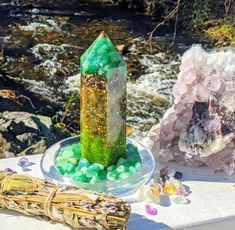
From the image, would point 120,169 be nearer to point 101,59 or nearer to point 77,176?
point 77,176

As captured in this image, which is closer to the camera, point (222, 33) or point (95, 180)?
point (95, 180)

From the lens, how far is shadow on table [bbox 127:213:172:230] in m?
1.12

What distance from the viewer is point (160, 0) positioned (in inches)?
246

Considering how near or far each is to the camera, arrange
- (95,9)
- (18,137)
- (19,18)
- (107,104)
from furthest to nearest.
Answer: (95,9) → (19,18) → (18,137) → (107,104)

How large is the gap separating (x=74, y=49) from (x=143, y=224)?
Answer: 422cm

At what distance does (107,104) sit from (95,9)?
537 centimetres

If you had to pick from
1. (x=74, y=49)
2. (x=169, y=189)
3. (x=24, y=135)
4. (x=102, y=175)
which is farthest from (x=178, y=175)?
(x=74, y=49)

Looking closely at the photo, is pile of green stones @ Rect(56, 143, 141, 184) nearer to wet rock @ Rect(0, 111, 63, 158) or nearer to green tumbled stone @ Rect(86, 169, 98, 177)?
green tumbled stone @ Rect(86, 169, 98, 177)

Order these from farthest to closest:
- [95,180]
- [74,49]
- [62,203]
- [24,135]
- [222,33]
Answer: [222,33] < [74,49] < [24,135] < [95,180] < [62,203]

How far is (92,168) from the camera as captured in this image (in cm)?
121

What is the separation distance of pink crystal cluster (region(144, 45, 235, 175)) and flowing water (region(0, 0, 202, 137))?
2.60 m

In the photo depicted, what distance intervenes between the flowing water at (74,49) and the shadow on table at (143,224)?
277 cm

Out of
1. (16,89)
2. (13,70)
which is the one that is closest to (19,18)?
(13,70)

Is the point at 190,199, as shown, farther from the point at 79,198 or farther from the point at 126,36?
the point at 126,36
